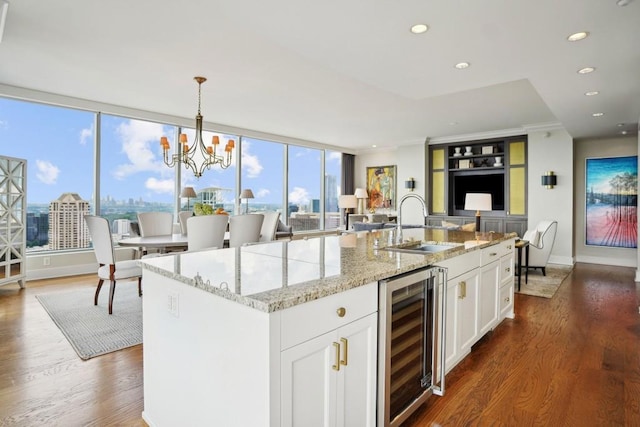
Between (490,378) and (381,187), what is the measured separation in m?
7.58

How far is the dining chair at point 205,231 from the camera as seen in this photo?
3.66 metres

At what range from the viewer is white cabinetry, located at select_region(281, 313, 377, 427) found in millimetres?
1211

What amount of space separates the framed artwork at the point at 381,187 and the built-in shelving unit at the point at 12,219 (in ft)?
24.5

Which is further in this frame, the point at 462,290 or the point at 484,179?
the point at 484,179

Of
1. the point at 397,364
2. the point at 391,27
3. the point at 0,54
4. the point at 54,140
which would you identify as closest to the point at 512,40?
the point at 391,27

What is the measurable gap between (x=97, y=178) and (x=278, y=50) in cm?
397

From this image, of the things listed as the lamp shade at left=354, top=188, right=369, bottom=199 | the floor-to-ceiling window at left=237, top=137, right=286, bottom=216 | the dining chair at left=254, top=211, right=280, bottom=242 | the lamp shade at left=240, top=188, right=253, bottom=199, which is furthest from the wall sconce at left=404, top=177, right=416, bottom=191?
the dining chair at left=254, top=211, right=280, bottom=242

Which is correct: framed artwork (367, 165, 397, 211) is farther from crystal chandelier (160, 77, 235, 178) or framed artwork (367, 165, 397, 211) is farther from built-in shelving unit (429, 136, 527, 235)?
crystal chandelier (160, 77, 235, 178)

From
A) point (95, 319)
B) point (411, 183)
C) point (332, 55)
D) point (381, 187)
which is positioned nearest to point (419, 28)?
point (332, 55)

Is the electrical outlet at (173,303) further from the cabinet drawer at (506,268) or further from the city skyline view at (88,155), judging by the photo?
the city skyline view at (88,155)

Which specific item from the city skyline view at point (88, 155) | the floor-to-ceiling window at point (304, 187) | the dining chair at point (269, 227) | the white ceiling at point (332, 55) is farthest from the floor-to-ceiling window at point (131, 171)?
the floor-to-ceiling window at point (304, 187)

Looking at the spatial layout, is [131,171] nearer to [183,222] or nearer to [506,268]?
[183,222]

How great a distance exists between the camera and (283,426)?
1.18 m

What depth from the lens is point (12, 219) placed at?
4.43 metres
